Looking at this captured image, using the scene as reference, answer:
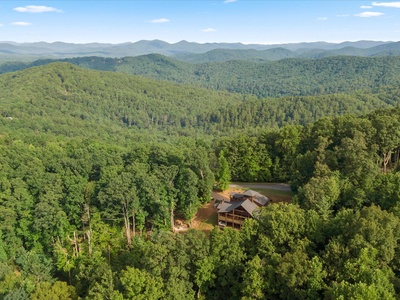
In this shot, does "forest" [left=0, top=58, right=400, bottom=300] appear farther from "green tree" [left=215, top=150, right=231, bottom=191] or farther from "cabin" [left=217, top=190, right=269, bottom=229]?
"cabin" [left=217, top=190, right=269, bottom=229]

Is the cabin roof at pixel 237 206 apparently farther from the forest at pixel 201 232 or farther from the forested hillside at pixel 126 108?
the forested hillside at pixel 126 108

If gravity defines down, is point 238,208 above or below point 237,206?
below

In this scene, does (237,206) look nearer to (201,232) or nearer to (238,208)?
(238,208)

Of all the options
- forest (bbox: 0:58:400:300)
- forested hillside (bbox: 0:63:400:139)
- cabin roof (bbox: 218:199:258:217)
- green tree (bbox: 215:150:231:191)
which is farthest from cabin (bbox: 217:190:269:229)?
forested hillside (bbox: 0:63:400:139)

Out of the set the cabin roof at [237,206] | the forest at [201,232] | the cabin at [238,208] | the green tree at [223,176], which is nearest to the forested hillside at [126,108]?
the forest at [201,232]

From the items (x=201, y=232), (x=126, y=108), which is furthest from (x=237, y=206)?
(x=126, y=108)
